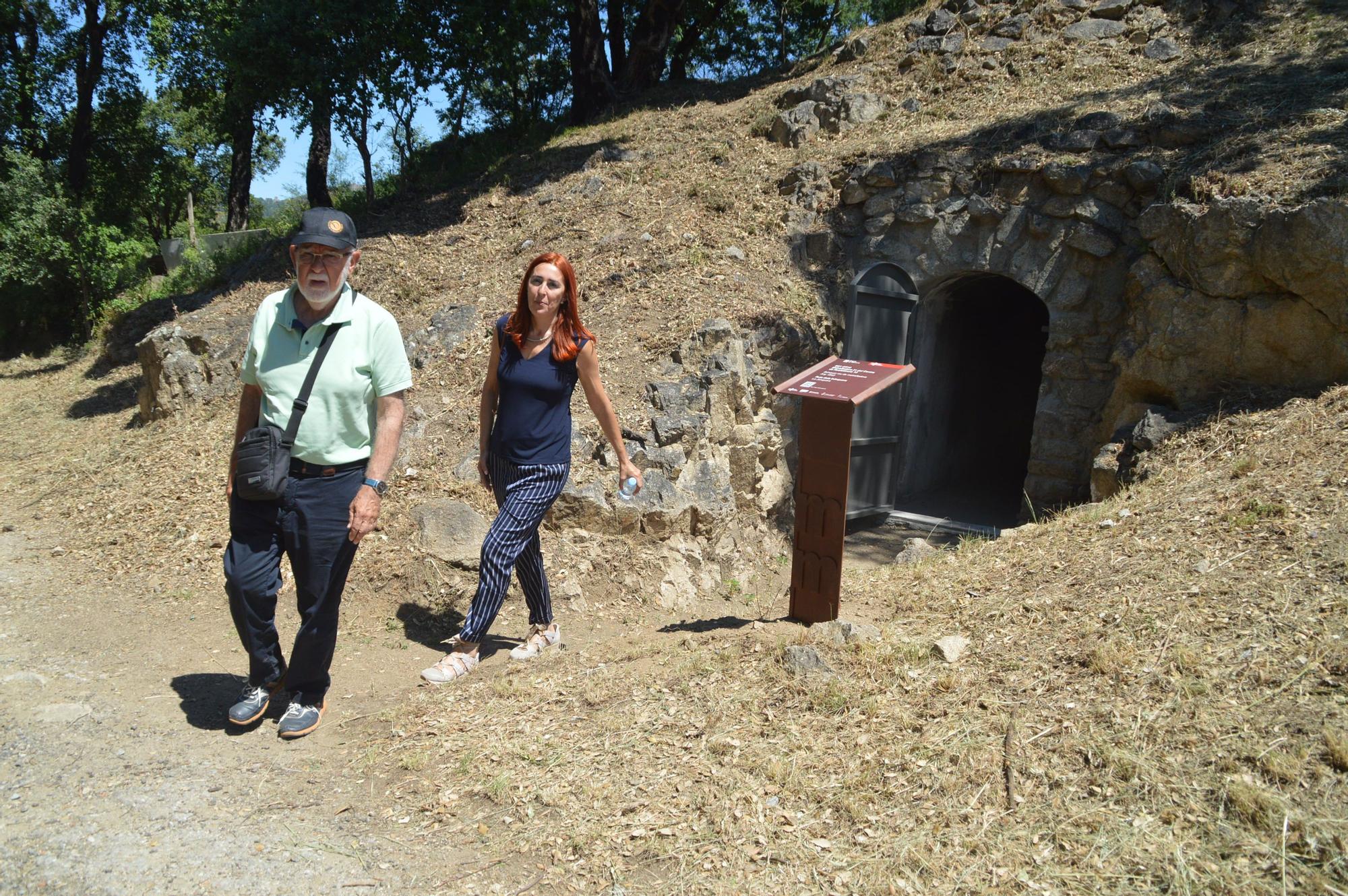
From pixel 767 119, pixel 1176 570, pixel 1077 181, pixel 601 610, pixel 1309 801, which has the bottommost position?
pixel 601 610

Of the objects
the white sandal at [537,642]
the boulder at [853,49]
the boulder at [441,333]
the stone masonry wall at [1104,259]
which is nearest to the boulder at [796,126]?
the stone masonry wall at [1104,259]

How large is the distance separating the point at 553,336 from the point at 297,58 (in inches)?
314

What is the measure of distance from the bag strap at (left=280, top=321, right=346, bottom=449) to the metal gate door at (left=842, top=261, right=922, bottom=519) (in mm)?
5517

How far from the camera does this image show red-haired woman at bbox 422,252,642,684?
14.2ft

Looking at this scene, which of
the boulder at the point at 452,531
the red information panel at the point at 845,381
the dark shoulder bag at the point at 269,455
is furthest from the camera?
the boulder at the point at 452,531

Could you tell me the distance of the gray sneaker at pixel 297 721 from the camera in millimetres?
3824

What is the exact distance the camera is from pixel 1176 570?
4242 millimetres

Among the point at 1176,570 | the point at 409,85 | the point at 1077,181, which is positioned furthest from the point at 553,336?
the point at 409,85

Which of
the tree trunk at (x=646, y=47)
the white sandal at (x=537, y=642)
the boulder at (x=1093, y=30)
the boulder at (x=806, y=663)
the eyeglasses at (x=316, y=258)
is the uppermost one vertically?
the tree trunk at (x=646, y=47)

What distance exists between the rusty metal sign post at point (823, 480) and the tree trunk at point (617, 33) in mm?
12499

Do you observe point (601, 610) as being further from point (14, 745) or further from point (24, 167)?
point (24, 167)

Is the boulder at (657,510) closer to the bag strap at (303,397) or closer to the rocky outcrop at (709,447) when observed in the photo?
the rocky outcrop at (709,447)

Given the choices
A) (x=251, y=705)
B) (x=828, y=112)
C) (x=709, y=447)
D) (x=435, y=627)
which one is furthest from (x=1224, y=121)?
(x=251, y=705)

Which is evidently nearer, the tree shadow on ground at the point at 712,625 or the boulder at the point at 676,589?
the tree shadow on ground at the point at 712,625
